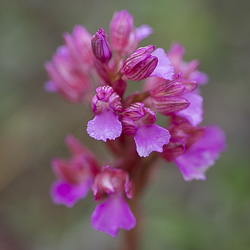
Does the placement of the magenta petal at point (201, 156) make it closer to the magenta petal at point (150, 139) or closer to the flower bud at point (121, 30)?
the magenta petal at point (150, 139)

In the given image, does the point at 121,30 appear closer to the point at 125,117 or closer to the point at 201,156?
Answer: the point at 125,117

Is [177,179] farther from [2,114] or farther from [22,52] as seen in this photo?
[22,52]

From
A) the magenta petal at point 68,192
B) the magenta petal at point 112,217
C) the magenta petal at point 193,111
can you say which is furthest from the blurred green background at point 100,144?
the magenta petal at point 193,111

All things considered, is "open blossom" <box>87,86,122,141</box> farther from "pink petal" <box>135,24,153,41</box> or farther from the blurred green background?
the blurred green background

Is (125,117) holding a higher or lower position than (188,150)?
higher

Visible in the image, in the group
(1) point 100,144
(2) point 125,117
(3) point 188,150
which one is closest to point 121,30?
(2) point 125,117

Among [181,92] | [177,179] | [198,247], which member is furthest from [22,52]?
[181,92]
